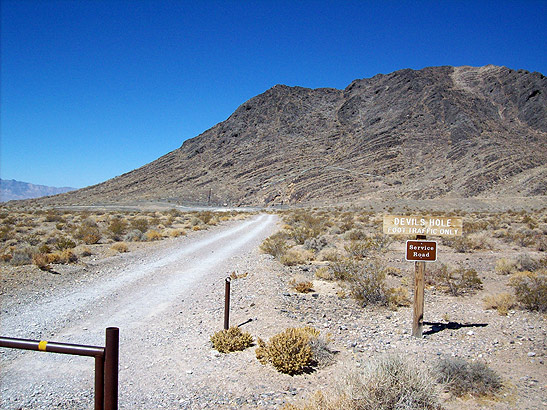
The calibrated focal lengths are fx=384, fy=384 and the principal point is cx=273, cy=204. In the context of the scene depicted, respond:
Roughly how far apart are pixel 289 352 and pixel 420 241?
323 centimetres

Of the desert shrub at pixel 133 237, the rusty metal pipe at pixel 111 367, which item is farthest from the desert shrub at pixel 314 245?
the rusty metal pipe at pixel 111 367

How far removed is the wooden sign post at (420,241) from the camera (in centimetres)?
701

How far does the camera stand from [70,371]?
5.34 meters

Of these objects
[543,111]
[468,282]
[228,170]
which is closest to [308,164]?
[228,170]

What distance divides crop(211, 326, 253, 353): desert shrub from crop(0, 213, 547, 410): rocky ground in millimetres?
131

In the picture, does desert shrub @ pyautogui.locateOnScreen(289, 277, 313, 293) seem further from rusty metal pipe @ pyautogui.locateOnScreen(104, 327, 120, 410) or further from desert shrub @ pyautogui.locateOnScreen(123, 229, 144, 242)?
desert shrub @ pyautogui.locateOnScreen(123, 229, 144, 242)

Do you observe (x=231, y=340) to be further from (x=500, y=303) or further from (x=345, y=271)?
(x=500, y=303)

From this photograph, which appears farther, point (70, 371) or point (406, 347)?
point (406, 347)

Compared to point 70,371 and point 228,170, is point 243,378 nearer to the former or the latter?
point 70,371

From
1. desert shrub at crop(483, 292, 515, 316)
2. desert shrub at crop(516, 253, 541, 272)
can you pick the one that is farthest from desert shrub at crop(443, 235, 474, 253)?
desert shrub at crop(483, 292, 515, 316)

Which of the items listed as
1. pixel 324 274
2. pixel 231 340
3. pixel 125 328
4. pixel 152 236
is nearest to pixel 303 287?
pixel 324 274

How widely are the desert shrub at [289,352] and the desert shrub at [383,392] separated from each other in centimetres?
89

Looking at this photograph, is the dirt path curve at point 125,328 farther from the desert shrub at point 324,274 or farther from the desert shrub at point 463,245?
the desert shrub at point 463,245

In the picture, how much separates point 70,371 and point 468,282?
9470mm
